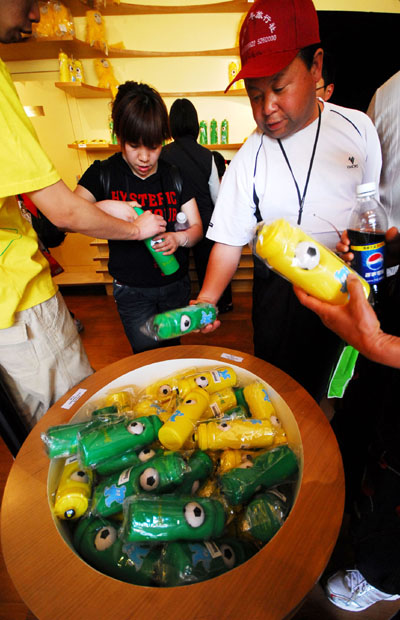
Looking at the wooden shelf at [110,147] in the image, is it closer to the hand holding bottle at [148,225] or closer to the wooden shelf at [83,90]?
the wooden shelf at [83,90]

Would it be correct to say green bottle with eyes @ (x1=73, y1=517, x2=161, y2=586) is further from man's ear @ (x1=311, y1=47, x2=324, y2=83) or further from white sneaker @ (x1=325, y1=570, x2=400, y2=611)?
man's ear @ (x1=311, y1=47, x2=324, y2=83)

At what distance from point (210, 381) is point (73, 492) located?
472 millimetres

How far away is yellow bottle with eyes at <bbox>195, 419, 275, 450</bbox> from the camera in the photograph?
2.64 ft

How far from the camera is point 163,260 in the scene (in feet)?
4.44

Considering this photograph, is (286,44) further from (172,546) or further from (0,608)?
(0,608)

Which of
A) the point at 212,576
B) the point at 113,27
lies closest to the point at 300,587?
the point at 212,576

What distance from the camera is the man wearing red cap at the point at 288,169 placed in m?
0.84

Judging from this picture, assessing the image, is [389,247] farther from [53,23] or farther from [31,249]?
[53,23]

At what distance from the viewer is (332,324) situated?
2.35 ft

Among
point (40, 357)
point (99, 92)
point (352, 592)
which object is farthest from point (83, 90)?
point (352, 592)

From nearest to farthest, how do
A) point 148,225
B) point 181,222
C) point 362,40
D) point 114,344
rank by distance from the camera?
point 148,225
point 181,222
point 362,40
point 114,344

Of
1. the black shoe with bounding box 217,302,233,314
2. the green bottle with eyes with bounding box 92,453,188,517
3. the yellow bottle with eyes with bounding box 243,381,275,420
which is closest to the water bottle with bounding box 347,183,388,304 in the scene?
the yellow bottle with eyes with bounding box 243,381,275,420

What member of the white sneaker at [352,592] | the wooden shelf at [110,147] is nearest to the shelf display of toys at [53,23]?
the wooden shelf at [110,147]

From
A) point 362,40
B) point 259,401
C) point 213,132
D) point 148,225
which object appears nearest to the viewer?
point 259,401
